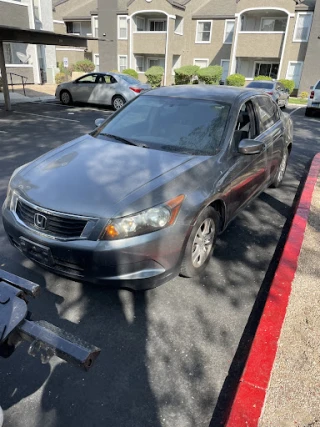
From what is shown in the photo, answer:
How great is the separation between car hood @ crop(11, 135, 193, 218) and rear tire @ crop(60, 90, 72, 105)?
45.0ft

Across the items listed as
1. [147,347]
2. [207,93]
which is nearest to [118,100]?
[207,93]

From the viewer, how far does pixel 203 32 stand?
3084 centimetres

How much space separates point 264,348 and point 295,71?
29365 millimetres

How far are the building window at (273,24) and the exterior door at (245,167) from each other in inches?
1130

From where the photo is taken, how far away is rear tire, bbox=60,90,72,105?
53.5 ft

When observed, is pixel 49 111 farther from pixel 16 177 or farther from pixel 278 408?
pixel 278 408

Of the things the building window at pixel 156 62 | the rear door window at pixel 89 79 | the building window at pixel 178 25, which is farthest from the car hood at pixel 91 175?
the building window at pixel 156 62

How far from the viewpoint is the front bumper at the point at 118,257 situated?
8.66 feet

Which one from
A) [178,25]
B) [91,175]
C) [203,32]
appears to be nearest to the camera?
[91,175]

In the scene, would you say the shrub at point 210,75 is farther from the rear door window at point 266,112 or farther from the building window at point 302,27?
the rear door window at point 266,112

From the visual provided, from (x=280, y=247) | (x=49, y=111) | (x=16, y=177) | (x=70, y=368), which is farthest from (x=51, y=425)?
(x=49, y=111)

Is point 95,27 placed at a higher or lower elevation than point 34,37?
higher

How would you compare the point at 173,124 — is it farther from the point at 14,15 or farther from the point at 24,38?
the point at 14,15

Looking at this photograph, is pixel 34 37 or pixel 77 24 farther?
pixel 77 24
